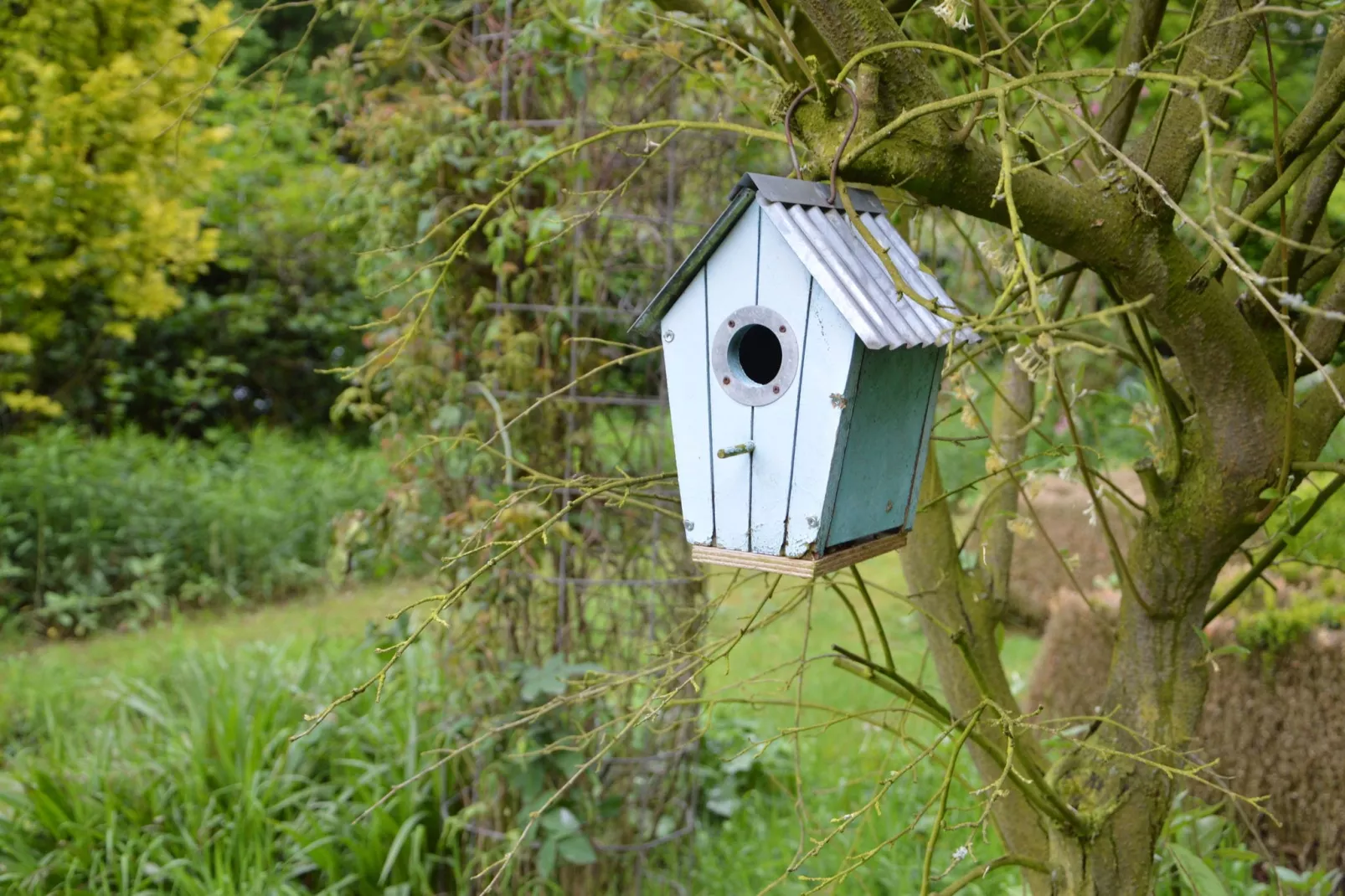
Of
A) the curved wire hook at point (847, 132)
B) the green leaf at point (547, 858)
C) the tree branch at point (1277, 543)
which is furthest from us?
the green leaf at point (547, 858)

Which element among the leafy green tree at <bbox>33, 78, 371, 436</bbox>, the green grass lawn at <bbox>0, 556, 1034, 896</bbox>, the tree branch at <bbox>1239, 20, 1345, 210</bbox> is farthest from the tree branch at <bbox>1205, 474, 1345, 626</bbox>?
the leafy green tree at <bbox>33, 78, 371, 436</bbox>

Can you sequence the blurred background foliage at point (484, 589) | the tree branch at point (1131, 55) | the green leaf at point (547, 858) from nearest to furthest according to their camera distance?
the tree branch at point (1131, 55), the green leaf at point (547, 858), the blurred background foliage at point (484, 589)

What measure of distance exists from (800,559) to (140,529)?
246 inches

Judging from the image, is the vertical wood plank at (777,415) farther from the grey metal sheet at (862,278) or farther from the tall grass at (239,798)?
the tall grass at (239,798)

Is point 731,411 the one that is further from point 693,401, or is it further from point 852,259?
point 852,259

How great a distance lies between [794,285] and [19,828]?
319 centimetres

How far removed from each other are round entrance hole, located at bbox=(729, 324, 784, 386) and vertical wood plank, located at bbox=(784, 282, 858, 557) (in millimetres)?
162

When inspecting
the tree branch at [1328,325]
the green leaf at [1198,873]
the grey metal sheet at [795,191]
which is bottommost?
the green leaf at [1198,873]

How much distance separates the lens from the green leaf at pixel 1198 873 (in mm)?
1780

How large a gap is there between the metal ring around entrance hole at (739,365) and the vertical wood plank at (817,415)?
2 cm

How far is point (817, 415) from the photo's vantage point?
135cm

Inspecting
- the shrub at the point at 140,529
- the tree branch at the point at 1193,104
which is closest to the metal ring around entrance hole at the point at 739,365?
the tree branch at the point at 1193,104

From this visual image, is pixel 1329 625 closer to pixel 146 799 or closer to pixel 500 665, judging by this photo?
pixel 500 665

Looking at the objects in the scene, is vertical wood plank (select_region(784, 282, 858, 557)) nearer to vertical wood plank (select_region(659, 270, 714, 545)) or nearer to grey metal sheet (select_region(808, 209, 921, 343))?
grey metal sheet (select_region(808, 209, 921, 343))
